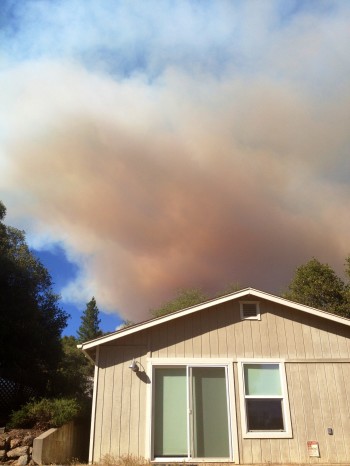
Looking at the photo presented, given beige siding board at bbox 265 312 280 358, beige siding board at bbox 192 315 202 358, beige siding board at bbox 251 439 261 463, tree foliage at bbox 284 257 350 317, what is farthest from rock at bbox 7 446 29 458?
tree foliage at bbox 284 257 350 317

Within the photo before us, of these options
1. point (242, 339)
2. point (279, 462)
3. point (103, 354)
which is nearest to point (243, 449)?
point (279, 462)

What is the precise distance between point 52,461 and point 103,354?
8.40 feet

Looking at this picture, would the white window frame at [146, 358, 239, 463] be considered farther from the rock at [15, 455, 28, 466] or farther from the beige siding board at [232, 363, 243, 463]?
the rock at [15, 455, 28, 466]

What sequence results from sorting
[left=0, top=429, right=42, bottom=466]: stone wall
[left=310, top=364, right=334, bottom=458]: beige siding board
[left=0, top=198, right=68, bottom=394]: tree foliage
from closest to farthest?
1. [left=0, top=429, right=42, bottom=466]: stone wall
2. [left=310, top=364, right=334, bottom=458]: beige siding board
3. [left=0, top=198, right=68, bottom=394]: tree foliage

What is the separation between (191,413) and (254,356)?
209 centimetres

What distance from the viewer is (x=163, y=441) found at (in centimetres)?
941

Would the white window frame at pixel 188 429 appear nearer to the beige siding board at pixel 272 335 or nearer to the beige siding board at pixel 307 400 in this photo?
the beige siding board at pixel 272 335

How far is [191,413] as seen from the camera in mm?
9570

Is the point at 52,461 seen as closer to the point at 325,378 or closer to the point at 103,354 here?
the point at 103,354

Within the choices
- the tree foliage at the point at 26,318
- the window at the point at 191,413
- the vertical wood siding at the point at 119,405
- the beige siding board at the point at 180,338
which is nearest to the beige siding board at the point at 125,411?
the vertical wood siding at the point at 119,405

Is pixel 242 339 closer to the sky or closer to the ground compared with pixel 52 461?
closer to the sky

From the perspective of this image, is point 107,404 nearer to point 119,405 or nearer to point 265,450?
point 119,405

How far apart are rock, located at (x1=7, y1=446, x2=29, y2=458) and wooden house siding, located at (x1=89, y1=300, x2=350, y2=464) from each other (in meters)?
1.53

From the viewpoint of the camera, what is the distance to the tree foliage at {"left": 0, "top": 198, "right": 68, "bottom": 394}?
14539mm
